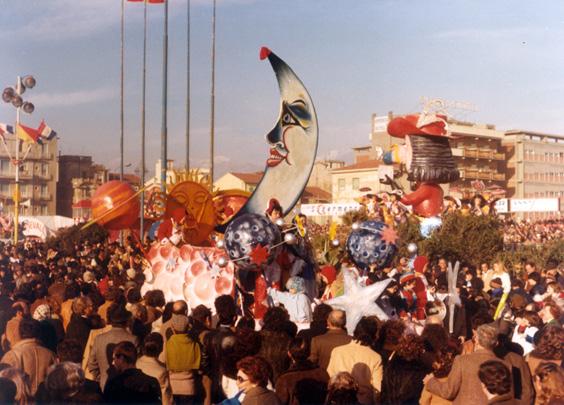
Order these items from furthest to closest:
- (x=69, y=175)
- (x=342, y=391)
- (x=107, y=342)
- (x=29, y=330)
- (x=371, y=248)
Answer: (x=69, y=175), (x=371, y=248), (x=107, y=342), (x=29, y=330), (x=342, y=391)

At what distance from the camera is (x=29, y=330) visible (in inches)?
269

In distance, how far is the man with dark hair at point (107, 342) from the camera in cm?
739

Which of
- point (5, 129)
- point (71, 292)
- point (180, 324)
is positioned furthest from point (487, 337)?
point (5, 129)

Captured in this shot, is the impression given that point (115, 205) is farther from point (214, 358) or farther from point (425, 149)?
point (425, 149)

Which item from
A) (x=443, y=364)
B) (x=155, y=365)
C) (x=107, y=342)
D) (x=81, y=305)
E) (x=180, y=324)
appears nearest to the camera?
(x=443, y=364)

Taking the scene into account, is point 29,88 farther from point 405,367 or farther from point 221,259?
point 405,367

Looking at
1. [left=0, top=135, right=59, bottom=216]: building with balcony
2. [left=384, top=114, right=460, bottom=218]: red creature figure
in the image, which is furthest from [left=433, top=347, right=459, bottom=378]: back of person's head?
[left=0, top=135, right=59, bottom=216]: building with balcony

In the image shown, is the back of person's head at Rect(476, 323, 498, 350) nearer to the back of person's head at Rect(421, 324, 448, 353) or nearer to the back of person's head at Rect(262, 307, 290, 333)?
the back of person's head at Rect(421, 324, 448, 353)

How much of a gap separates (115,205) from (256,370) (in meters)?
11.8

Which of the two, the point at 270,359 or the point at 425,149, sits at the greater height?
the point at 425,149

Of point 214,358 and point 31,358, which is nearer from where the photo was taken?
point 31,358

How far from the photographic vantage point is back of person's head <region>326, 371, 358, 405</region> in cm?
549

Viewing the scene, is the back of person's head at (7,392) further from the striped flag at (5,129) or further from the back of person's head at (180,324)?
the striped flag at (5,129)

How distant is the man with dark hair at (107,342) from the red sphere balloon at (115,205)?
9237mm
